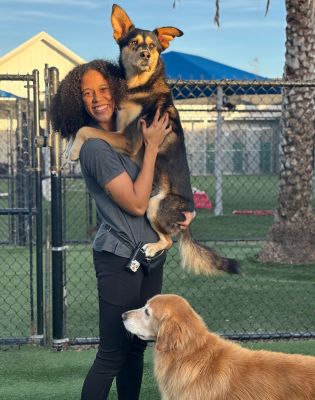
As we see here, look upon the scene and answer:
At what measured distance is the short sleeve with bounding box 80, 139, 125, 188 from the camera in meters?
3.18

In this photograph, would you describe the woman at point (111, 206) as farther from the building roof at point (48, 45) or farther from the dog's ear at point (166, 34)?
the building roof at point (48, 45)

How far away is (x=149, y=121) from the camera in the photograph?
3.65 meters

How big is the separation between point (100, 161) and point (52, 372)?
234 cm

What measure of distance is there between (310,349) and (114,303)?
2.61 m

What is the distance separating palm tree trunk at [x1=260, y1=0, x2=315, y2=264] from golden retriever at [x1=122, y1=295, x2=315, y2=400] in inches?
223

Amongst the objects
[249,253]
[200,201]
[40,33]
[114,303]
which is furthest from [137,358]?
[40,33]

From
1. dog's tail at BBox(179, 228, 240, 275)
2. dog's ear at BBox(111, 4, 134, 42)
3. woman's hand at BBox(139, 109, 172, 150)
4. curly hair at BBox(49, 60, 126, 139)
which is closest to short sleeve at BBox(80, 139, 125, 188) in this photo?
woman's hand at BBox(139, 109, 172, 150)

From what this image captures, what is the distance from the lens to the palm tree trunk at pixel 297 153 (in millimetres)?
8750

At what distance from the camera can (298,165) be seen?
8.92m

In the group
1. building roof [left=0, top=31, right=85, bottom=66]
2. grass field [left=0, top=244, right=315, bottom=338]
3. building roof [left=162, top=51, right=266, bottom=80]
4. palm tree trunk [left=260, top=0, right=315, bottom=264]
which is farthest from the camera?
building roof [left=0, top=31, right=85, bottom=66]

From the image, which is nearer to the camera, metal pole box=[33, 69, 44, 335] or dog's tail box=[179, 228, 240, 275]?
dog's tail box=[179, 228, 240, 275]

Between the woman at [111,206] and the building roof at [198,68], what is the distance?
46.8 ft

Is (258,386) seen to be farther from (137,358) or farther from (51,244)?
(51,244)

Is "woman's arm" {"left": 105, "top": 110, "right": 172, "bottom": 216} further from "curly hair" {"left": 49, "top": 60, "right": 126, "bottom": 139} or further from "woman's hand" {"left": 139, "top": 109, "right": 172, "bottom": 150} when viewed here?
"curly hair" {"left": 49, "top": 60, "right": 126, "bottom": 139}
